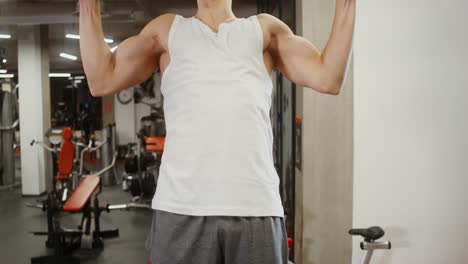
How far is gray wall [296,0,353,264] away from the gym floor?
186cm

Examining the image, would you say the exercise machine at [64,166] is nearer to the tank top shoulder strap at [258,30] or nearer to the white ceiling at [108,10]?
the white ceiling at [108,10]

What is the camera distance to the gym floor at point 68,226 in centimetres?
396

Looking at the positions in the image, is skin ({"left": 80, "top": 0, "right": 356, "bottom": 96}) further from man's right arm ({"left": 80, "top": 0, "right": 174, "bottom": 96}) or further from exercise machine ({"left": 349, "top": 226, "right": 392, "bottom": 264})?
exercise machine ({"left": 349, "top": 226, "right": 392, "bottom": 264})

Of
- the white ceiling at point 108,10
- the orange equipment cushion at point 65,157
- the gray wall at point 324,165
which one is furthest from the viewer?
the white ceiling at point 108,10

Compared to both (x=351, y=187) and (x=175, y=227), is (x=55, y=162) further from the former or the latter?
(x=175, y=227)

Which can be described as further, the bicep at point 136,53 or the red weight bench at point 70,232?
the red weight bench at point 70,232

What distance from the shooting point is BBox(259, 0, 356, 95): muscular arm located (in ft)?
3.21

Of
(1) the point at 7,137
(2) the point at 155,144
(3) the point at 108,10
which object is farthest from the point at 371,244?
(1) the point at 7,137

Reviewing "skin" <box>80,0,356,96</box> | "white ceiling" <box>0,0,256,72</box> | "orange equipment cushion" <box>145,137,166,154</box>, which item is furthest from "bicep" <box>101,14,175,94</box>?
"orange equipment cushion" <box>145,137,166,154</box>

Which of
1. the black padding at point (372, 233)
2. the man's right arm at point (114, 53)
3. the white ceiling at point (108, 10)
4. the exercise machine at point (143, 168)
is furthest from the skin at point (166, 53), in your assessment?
the exercise machine at point (143, 168)

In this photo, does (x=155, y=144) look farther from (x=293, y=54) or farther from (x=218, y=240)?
(x=218, y=240)

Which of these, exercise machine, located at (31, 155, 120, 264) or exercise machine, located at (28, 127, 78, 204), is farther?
exercise machine, located at (28, 127, 78, 204)

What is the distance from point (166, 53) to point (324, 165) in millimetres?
1640

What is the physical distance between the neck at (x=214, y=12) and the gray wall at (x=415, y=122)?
1456mm
